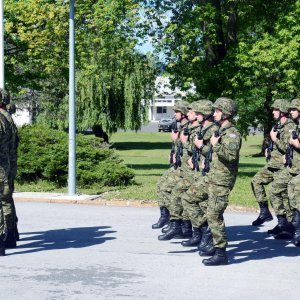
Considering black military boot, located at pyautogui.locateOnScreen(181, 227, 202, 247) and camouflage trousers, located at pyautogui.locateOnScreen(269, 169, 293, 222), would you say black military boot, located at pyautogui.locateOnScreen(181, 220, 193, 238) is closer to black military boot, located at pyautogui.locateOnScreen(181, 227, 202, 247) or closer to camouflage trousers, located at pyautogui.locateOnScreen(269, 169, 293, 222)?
black military boot, located at pyautogui.locateOnScreen(181, 227, 202, 247)

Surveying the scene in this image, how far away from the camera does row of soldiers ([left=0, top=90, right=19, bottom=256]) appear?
34.5 feet

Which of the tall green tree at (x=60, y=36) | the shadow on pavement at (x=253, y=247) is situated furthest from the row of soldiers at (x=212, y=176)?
the tall green tree at (x=60, y=36)

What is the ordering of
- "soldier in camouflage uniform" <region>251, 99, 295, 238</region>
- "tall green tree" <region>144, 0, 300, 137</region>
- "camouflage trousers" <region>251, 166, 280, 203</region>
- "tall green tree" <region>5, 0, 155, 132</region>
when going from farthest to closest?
"tall green tree" <region>5, 0, 155, 132</region> → "tall green tree" <region>144, 0, 300, 137</region> → "camouflage trousers" <region>251, 166, 280, 203</region> → "soldier in camouflage uniform" <region>251, 99, 295, 238</region>

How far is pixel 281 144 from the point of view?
12617mm

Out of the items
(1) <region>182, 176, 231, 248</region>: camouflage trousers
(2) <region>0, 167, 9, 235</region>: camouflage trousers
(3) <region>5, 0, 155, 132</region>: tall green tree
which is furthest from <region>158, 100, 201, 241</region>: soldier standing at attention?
(3) <region>5, 0, 155, 132</region>: tall green tree

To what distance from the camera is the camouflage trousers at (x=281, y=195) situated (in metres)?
12.5

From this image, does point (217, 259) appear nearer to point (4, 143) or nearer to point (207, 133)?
point (207, 133)

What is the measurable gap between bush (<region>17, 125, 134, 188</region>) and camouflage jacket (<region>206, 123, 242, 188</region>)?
8.66 metres

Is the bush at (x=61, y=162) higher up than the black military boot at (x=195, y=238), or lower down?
higher up

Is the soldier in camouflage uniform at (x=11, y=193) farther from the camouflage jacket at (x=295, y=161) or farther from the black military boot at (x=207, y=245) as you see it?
the camouflage jacket at (x=295, y=161)

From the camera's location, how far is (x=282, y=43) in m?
22.8

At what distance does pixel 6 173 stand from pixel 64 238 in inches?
Result: 81.2

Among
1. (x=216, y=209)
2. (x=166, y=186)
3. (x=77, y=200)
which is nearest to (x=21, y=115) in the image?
(x=77, y=200)

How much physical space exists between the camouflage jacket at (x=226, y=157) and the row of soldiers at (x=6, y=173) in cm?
268
